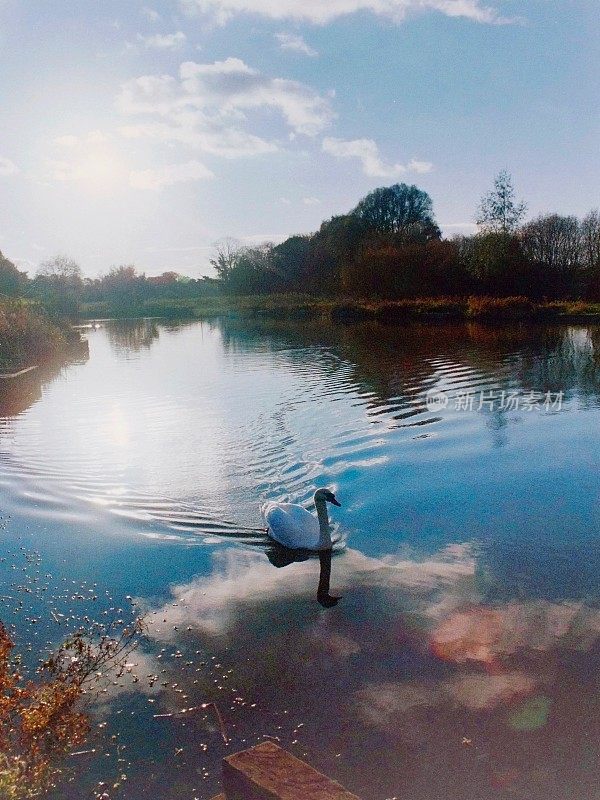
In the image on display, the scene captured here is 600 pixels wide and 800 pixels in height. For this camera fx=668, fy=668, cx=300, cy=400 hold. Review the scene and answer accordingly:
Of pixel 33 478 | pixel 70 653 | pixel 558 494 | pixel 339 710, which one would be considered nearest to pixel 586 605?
pixel 339 710

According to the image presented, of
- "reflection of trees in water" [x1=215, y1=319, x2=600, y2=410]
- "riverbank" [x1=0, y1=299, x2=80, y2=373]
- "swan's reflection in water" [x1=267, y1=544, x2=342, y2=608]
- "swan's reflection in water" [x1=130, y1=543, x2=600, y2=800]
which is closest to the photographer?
"swan's reflection in water" [x1=130, y1=543, x2=600, y2=800]

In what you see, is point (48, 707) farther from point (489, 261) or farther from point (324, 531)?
point (489, 261)

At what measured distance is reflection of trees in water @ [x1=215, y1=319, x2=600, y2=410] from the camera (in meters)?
16.8

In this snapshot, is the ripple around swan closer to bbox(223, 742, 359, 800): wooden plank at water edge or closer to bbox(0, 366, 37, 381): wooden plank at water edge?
bbox(0, 366, 37, 381): wooden plank at water edge

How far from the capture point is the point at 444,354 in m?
22.8

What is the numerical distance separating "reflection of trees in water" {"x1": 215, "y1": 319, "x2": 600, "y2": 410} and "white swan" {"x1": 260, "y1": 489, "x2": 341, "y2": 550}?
6.59m

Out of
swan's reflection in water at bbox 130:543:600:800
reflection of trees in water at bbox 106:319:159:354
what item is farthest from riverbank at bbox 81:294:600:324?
swan's reflection in water at bbox 130:543:600:800

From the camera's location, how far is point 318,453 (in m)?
10.7

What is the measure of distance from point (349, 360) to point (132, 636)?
17570 millimetres

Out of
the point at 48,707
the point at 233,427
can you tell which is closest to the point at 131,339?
the point at 233,427

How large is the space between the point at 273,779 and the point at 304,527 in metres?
4.86

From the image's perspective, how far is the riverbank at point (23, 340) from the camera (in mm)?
21344

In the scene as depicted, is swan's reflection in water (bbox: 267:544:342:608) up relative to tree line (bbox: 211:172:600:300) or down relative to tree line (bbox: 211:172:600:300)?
down

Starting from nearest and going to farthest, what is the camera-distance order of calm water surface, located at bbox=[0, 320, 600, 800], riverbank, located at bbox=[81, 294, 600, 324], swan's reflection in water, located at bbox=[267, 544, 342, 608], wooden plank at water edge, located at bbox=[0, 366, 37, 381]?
1. calm water surface, located at bbox=[0, 320, 600, 800]
2. swan's reflection in water, located at bbox=[267, 544, 342, 608]
3. wooden plank at water edge, located at bbox=[0, 366, 37, 381]
4. riverbank, located at bbox=[81, 294, 600, 324]
